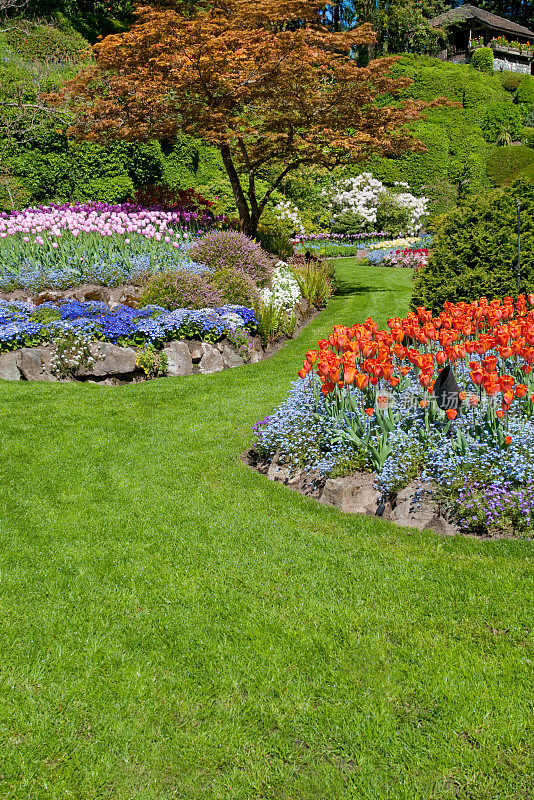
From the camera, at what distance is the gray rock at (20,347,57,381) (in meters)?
7.42

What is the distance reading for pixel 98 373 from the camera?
7.48 meters

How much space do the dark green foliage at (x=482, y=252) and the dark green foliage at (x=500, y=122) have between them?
25.9 m

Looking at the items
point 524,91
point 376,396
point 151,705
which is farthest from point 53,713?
point 524,91

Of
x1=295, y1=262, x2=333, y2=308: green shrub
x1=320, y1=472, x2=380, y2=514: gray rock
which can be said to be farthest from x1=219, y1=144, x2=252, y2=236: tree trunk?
x1=320, y1=472, x2=380, y2=514: gray rock

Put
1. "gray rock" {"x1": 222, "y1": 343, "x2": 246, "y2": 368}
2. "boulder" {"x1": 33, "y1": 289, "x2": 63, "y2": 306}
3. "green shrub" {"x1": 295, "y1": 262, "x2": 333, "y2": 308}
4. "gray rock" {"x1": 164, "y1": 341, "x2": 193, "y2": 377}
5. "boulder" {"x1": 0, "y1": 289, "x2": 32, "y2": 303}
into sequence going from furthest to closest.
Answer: "green shrub" {"x1": 295, "y1": 262, "x2": 333, "y2": 308} → "boulder" {"x1": 0, "y1": 289, "x2": 32, "y2": 303} → "boulder" {"x1": 33, "y1": 289, "x2": 63, "y2": 306} → "gray rock" {"x1": 222, "y1": 343, "x2": 246, "y2": 368} → "gray rock" {"x1": 164, "y1": 341, "x2": 193, "y2": 377}

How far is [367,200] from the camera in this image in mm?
20516

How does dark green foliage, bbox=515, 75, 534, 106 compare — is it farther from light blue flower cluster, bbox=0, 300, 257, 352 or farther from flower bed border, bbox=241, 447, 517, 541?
flower bed border, bbox=241, 447, 517, 541

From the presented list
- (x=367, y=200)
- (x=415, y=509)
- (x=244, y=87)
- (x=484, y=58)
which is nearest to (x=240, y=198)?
(x=244, y=87)

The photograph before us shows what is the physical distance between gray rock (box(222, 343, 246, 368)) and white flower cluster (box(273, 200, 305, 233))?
11.1 metres

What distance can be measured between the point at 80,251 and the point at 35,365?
262cm

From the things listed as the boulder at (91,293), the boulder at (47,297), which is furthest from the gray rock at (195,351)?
the boulder at (47,297)

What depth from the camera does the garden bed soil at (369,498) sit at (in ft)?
12.5

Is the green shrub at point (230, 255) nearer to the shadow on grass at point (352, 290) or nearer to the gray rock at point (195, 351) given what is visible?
the gray rock at point (195, 351)

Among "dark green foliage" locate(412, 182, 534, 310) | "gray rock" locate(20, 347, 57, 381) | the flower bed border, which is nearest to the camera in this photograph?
the flower bed border
